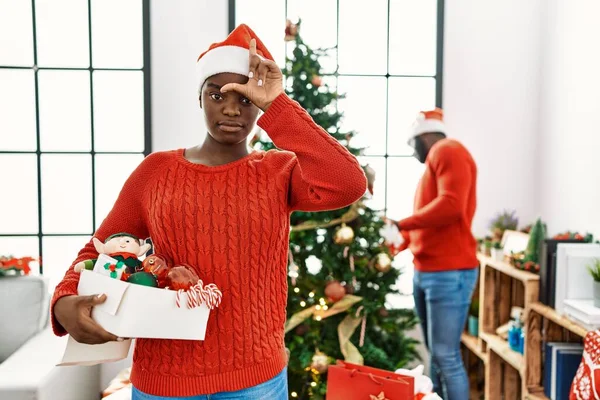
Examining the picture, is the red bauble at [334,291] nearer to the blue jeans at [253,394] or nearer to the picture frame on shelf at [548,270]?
the picture frame on shelf at [548,270]

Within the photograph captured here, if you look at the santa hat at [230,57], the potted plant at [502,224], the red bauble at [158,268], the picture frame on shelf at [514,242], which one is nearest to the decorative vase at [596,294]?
the picture frame on shelf at [514,242]

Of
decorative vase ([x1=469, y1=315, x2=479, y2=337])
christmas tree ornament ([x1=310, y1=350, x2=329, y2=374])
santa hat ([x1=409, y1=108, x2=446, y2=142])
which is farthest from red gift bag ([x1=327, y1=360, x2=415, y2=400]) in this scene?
decorative vase ([x1=469, y1=315, x2=479, y2=337])

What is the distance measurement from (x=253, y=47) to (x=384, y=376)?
4.16 feet

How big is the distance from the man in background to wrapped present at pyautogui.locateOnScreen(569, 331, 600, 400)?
0.66 m

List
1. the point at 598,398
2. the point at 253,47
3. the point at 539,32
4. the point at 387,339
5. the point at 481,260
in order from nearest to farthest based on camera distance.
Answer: the point at 253,47 < the point at 598,398 < the point at 387,339 < the point at 481,260 < the point at 539,32

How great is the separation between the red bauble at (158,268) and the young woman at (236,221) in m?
0.04

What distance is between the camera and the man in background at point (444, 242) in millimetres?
2234

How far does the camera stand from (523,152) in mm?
3135

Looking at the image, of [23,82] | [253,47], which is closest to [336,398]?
[253,47]

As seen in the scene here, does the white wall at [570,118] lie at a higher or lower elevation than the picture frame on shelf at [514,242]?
higher

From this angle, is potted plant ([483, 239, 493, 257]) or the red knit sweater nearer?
the red knit sweater

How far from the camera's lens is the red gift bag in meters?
1.75

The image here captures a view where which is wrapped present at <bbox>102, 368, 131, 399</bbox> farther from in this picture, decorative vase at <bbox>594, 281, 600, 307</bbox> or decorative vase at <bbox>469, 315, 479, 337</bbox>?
decorative vase at <bbox>469, 315, 479, 337</bbox>

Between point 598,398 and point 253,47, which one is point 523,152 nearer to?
point 598,398
